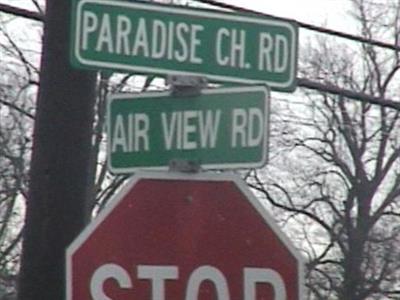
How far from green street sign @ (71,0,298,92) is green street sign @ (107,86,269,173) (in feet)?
0.44

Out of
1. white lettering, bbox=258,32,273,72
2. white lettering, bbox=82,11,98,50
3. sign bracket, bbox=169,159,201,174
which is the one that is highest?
white lettering, bbox=82,11,98,50

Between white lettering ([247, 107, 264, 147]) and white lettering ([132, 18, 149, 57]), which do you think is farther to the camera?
white lettering ([132, 18, 149, 57])

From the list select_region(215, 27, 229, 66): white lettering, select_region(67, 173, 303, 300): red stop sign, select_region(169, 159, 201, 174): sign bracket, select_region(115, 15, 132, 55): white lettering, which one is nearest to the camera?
select_region(67, 173, 303, 300): red stop sign

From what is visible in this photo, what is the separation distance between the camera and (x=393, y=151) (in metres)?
39.9

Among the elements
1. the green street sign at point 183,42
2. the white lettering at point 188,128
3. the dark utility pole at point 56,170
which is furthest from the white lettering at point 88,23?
the dark utility pole at point 56,170

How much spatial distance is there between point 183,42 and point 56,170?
Answer: 1845mm

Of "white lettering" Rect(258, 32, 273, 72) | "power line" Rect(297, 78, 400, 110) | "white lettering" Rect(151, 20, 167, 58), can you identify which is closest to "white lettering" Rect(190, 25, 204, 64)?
"white lettering" Rect(151, 20, 167, 58)

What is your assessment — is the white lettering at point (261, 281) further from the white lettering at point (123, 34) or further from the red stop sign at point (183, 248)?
the white lettering at point (123, 34)

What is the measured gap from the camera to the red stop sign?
4.89m

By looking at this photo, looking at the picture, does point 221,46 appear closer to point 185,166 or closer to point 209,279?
point 185,166

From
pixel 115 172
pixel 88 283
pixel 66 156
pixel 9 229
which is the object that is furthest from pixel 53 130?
pixel 9 229

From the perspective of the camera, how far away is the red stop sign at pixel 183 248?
4891 mm

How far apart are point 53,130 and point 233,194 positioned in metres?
2.03

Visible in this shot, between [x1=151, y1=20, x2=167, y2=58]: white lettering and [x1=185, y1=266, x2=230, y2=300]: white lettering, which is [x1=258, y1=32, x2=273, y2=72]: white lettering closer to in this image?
[x1=151, y1=20, x2=167, y2=58]: white lettering
